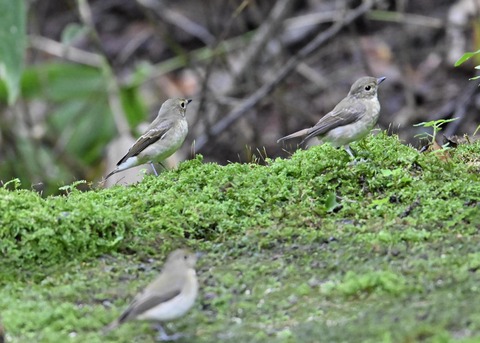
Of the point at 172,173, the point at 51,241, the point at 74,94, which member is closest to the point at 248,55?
the point at 74,94

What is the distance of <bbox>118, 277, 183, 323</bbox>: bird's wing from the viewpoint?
16.7 feet

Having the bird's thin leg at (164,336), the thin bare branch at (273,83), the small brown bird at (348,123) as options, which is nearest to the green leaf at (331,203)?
the small brown bird at (348,123)

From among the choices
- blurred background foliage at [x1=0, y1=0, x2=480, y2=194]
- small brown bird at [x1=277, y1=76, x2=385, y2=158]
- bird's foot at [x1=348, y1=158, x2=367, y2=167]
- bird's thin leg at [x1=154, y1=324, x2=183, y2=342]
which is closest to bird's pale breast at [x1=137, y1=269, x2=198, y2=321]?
bird's thin leg at [x1=154, y1=324, x2=183, y2=342]

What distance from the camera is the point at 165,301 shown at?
204 inches

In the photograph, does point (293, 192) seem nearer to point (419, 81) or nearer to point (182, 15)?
point (419, 81)

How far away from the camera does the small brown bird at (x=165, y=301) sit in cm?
512

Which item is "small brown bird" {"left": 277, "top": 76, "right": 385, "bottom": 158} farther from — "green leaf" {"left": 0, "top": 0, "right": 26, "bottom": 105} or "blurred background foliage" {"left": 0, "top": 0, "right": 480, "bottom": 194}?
"blurred background foliage" {"left": 0, "top": 0, "right": 480, "bottom": 194}

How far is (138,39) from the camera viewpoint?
51.7 feet

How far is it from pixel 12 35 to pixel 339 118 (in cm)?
316

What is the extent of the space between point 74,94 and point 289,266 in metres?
7.67

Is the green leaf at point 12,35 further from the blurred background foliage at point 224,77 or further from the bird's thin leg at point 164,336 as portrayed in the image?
the bird's thin leg at point 164,336

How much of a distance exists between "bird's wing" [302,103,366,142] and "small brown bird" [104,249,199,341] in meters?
2.79

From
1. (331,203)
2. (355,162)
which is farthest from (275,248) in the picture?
(355,162)

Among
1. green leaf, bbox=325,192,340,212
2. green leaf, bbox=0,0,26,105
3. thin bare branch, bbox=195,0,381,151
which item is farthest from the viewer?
thin bare branch, bbox=195,0,381,151
